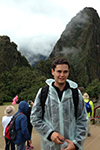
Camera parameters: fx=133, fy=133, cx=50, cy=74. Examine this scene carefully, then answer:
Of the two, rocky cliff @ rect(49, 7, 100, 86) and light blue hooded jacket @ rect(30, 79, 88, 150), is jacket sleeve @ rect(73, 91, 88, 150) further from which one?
rocky cliff @ rect(49, 7, 100, 86)

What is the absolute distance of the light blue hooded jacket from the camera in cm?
134

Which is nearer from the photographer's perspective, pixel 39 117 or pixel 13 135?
pixel 39 117

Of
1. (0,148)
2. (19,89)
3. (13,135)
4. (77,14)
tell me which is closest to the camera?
(13,135)

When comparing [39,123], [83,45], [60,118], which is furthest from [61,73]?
[83,45]

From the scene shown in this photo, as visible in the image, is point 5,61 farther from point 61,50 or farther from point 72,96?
point 61,50

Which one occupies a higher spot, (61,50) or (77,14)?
(77,14)

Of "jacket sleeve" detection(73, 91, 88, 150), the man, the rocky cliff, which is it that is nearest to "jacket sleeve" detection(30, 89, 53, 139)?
the man

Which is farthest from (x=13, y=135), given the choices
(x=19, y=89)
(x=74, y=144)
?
(x=19, y=89)

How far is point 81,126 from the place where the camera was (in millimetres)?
1357

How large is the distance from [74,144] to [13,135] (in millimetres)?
1274

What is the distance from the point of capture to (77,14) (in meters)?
92.4

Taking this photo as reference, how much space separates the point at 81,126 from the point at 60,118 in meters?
0.23

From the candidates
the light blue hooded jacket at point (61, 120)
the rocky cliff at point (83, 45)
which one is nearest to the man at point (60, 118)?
the light blue hooded jacket at point (61, 120)

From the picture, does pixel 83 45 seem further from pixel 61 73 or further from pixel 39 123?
pixel 39 123
